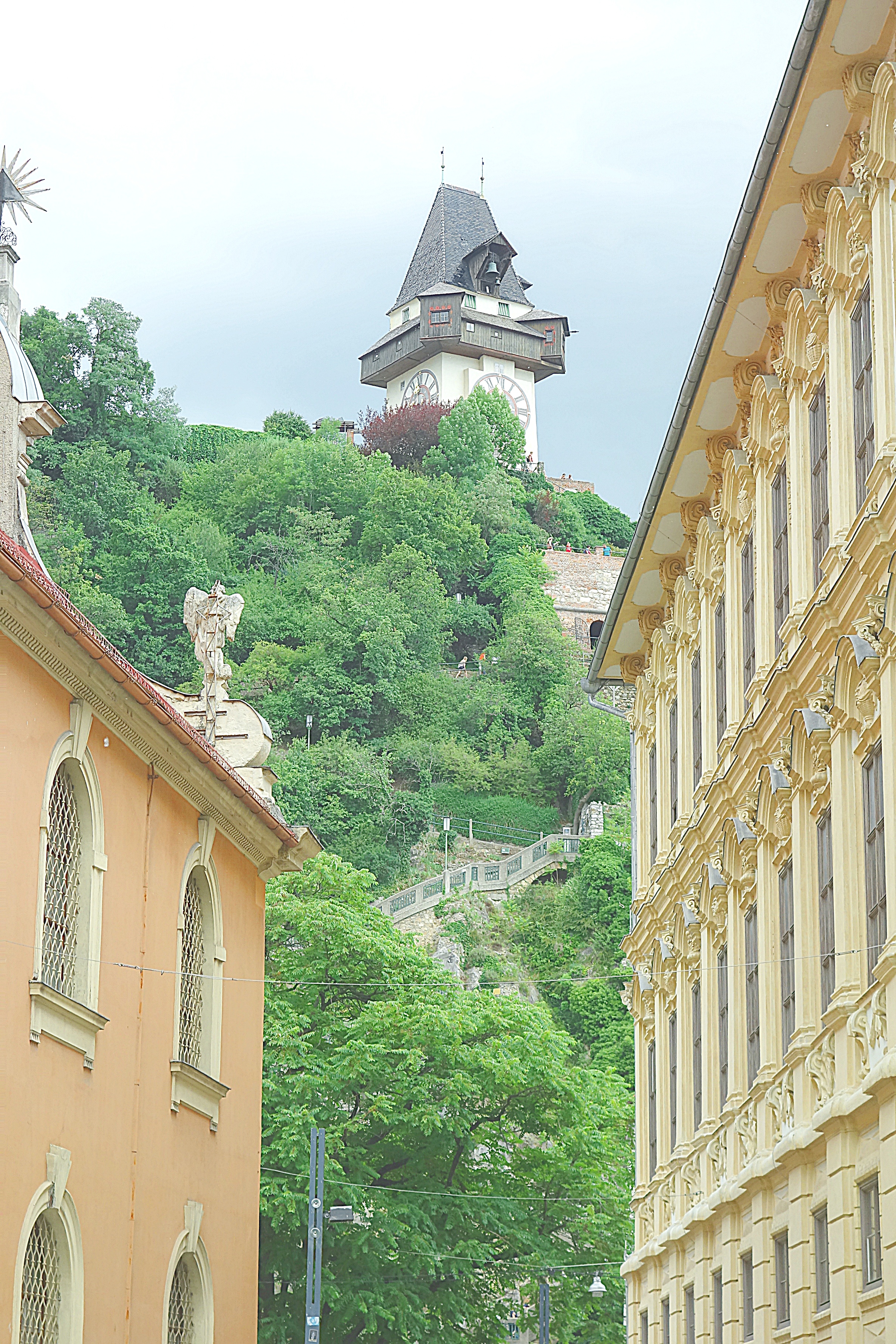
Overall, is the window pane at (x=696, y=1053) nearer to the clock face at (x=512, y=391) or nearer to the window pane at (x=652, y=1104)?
the window pane at (x=652, y=1104)

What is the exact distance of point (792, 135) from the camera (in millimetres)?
14656

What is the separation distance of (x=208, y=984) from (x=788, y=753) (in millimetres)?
6362

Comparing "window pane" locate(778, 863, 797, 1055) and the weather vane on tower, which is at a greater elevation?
the weather vane on tower

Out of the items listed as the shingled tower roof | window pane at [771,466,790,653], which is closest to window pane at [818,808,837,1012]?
window pane at [771,466,790,653]

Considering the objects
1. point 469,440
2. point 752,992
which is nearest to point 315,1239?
point 752,992

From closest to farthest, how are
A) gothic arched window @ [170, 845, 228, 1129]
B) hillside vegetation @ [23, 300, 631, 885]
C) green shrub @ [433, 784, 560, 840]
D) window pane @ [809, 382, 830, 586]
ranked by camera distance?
window pane @ [809, 382, 830, 586] → gothic arched window @ [170, 845, 228, 1129] → hillside vegetation @ [23, 300, 631, 885] → green shrub @ [433, 784, 560, 840]

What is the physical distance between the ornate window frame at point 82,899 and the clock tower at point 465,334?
9182cm

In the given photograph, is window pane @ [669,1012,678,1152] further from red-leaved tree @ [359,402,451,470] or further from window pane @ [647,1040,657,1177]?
red-leaved tree @ [359,402,451,470]

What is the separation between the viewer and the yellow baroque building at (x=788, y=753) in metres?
13.2

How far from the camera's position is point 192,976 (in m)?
18.4

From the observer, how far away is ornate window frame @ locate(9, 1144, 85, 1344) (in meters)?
13.6

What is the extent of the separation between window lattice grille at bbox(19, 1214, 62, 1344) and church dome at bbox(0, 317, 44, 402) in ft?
23.6

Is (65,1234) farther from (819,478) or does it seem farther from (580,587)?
(580,587)

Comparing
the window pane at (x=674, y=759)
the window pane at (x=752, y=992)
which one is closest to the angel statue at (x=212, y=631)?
the window pane at (x=674, y=759)
